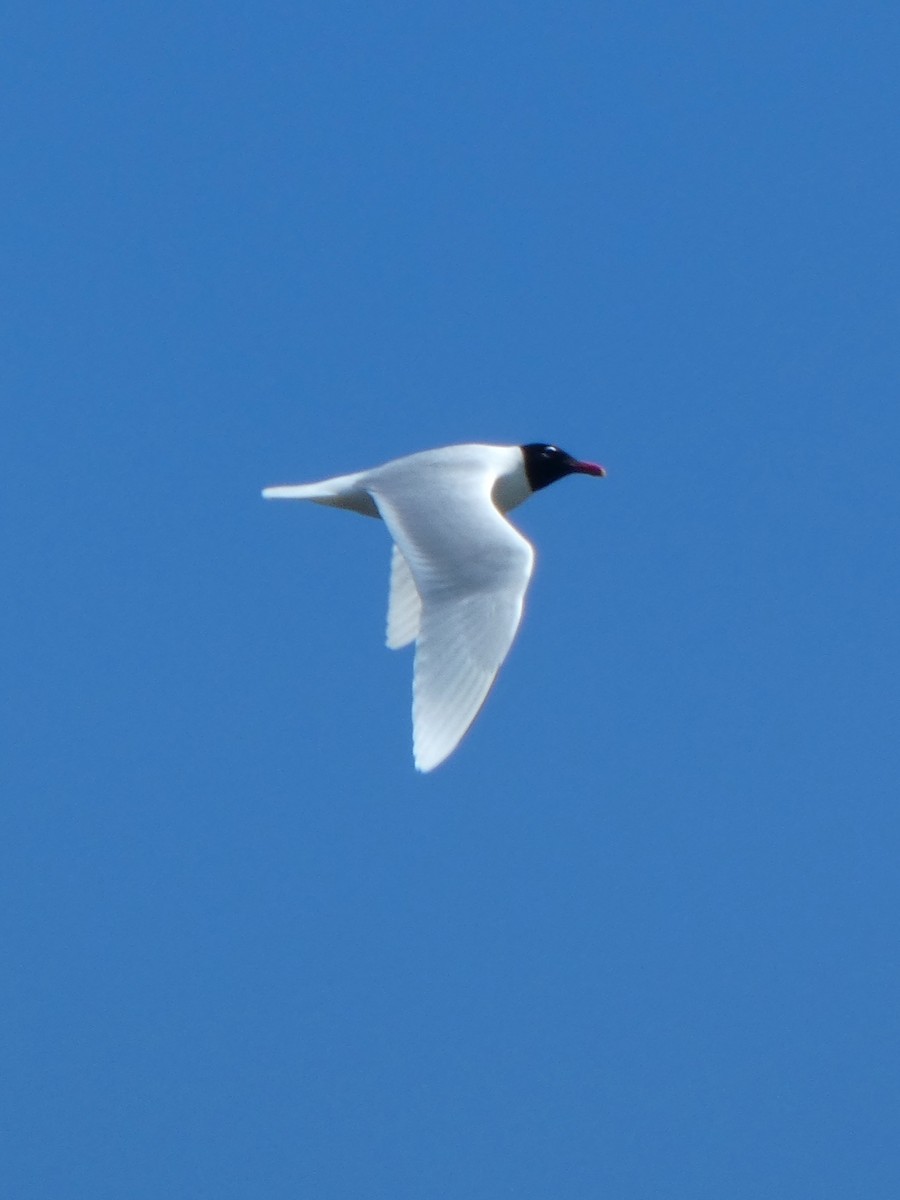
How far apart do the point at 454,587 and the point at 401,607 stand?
1891mm

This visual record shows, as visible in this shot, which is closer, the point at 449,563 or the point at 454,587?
the point at 454,587

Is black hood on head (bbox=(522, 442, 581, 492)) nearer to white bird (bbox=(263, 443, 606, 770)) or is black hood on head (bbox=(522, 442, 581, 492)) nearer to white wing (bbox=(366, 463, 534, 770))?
white bird (bbox=(263, 443, 606, 770))

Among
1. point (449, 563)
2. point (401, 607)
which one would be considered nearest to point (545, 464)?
point (401, 607)

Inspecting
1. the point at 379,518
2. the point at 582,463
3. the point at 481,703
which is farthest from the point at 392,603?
the point at 481,703

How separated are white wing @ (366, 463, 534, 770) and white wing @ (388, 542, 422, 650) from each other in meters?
0.78

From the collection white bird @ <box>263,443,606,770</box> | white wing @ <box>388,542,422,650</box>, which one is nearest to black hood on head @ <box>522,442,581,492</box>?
white bird @ <box>263,443,606,770</box>

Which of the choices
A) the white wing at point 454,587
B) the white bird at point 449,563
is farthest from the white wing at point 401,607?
the white wing at point 454,587

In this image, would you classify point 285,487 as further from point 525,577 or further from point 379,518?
point 525,577

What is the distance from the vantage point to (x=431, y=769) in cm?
675

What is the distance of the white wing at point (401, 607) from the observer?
9648mm

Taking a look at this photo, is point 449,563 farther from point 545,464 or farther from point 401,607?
point 545,464

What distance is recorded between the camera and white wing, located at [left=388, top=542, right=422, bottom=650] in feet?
31.7

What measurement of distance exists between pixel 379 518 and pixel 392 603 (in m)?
0.59

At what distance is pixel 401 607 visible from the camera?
9.81 m
